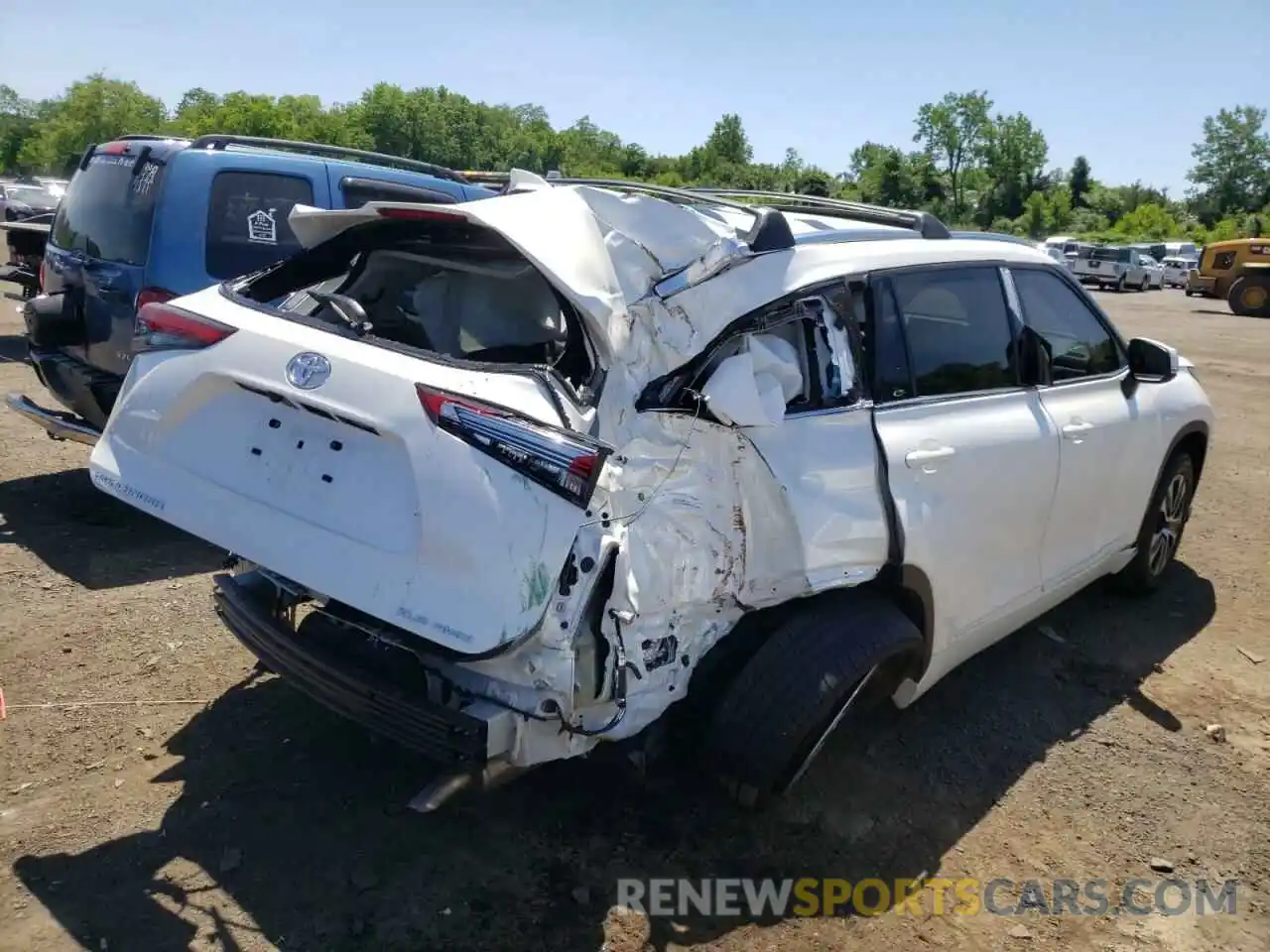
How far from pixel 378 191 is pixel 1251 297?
2652 centimetres

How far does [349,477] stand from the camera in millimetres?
2615

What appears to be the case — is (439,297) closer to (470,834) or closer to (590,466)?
(590,466)

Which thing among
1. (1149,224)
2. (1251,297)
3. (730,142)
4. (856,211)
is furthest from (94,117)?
(856,211)

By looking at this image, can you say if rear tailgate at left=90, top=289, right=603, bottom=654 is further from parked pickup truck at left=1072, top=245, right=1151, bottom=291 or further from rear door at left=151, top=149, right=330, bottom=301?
parked pickup truck at left=1072, top=245, right=1151, bottom=291

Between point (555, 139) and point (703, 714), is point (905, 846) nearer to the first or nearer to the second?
point (703, 714)

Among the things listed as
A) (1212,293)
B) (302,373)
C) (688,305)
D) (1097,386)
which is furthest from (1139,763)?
(1212,293)

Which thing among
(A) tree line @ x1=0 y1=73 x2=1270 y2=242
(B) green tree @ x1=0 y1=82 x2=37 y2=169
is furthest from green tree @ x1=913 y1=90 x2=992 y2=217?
(B) green tree @ x1=0 y1=82 x2=37 y2=169

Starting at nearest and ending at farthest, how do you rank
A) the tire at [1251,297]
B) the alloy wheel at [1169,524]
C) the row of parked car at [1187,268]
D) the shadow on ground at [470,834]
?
the shadow on ground at [470,834], the alloy wheel at [1169,524], the tire at [1251,297], the row of parked car at [1187,268]

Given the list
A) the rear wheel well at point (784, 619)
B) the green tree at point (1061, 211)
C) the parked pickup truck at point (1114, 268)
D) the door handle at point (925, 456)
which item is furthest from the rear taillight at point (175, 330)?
the green tree at point (1061, 211)

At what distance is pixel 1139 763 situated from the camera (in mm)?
3752

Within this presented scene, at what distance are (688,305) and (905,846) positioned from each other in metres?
1.85

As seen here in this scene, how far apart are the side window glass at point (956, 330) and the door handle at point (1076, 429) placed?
326 mm

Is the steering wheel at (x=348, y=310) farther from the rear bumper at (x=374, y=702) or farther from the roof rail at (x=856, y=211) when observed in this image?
the roof rail at (x=856, y=211)

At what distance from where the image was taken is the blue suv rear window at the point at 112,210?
5.32 metres
